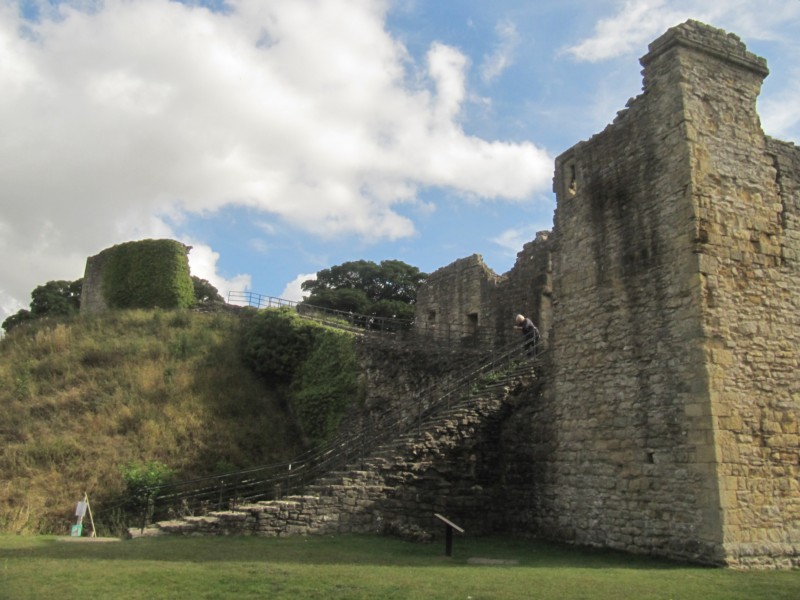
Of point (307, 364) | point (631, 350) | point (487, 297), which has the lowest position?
point (631, 350)

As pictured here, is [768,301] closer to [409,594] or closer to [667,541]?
[667,541]

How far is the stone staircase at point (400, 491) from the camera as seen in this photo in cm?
1302

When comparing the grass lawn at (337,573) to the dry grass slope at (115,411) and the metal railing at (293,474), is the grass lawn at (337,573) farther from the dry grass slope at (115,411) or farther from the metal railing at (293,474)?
the dry grass slope at (115,411)

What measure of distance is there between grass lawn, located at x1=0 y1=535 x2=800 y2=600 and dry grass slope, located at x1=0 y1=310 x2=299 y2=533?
499 cm

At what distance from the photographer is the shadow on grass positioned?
10188 millimetres

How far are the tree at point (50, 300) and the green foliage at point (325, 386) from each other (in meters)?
Answer: 32.8

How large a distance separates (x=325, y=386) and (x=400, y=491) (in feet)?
31.0

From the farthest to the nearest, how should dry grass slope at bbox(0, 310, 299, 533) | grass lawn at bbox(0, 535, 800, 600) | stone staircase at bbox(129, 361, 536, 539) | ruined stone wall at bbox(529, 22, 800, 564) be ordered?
dry grass slope at bbox(0, 310, 299, 533), stone staircase at bbox(129, 361, 536, 539), ruined stone wall at bbox(529, 22, 800, 564), grass lawn at bbox(0, 535, 800, 600)

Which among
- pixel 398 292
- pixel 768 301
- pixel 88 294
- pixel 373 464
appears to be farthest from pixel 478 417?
pixel 398 292

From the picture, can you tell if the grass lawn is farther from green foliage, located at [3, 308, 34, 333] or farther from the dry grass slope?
green foliage, located at [3, 308, 34, 333]

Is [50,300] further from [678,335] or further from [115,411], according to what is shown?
[678,335]

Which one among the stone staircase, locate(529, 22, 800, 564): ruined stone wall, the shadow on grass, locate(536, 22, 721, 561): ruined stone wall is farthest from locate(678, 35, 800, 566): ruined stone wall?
the stone staircase

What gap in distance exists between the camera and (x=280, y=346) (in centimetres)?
2508

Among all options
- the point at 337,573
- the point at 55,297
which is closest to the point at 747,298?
the point at 337,573
